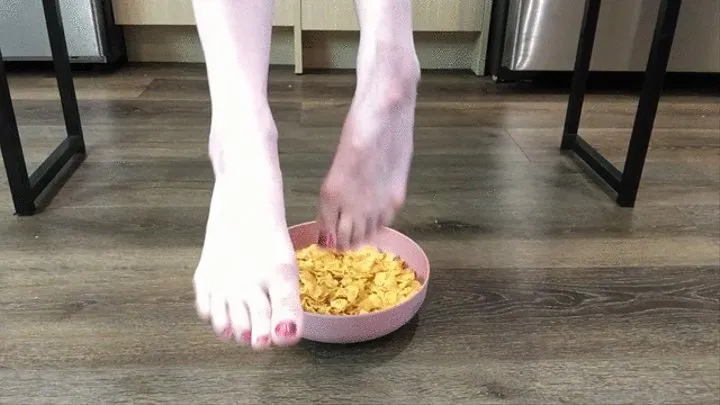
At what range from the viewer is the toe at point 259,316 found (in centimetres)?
68

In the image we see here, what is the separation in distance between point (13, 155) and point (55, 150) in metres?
0.25

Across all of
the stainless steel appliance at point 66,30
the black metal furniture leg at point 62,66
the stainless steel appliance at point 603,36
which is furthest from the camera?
the stainless steel appliance at point 66,30

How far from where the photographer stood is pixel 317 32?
89.7 inches

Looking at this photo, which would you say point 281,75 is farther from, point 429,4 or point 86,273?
point 86,273

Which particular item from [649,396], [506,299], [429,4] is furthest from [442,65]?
[649,396]

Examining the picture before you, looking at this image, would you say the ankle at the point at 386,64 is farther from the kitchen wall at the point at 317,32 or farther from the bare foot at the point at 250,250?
the kitchen wall at the point at 317,32

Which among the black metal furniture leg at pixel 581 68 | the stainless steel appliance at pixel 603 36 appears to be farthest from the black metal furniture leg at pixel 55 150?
the stainless steel appliance at pixel 603 36

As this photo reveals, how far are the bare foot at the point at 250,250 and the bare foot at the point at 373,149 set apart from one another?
116 mm

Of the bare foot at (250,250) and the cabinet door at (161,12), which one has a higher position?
the bare foot at (250,250)

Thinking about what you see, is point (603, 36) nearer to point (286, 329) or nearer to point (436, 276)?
point (436, 276)

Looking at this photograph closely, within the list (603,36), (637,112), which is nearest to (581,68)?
(637,112)

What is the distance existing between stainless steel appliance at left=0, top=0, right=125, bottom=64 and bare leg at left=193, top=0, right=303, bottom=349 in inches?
61.8

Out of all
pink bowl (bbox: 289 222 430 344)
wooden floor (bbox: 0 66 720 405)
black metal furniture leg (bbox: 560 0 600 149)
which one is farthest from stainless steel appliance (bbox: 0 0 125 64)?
pink bowl (bbox: 289 222 430 344)

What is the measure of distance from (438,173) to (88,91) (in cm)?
112
